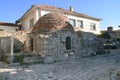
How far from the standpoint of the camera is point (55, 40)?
20203 millimetres

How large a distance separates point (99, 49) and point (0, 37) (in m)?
13.4

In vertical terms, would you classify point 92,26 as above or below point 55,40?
above

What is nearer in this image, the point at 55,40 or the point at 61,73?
the point at 61,73

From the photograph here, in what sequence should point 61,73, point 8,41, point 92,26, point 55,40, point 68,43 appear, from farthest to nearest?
point 92,26, point 8,41, point 68,43, point 55,40, point 61,73

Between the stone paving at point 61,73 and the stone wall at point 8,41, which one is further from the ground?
the stone wall at point 8,41

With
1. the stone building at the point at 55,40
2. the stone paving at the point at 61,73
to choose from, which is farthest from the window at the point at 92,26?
the stone paving at the point at 61,73

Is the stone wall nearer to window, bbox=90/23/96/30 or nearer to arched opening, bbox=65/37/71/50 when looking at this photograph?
arched opening, bbox=65/37/71/50

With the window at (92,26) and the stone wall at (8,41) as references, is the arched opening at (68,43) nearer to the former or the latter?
the stone wall at (8,41)

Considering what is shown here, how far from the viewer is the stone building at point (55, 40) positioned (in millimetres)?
19453

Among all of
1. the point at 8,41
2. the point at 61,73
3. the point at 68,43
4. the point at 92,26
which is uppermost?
the point at 92,26

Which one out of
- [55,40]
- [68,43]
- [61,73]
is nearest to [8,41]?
[55,40]

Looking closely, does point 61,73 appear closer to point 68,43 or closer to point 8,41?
point 68,43

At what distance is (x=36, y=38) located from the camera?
20109mm

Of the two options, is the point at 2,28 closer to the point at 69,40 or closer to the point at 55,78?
the point at 69,40
